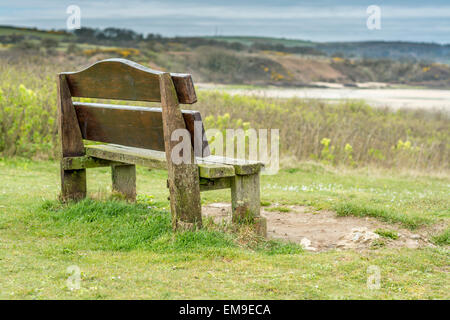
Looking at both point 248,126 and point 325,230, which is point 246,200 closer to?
point 325,230

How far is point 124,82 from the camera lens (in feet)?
17.1

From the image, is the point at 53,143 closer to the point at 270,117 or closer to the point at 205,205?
the point at 205,205

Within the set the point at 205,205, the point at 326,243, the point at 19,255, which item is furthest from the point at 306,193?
the point at 19,255

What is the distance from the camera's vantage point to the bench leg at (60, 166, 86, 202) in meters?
6.32

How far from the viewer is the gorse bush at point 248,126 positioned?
38.1 feet

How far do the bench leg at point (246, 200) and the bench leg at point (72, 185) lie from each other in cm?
205

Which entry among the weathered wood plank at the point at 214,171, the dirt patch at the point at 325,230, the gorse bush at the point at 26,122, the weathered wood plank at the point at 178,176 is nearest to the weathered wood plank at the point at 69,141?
the dirt patch at the point at 325,230

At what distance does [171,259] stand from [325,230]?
7.54 ft

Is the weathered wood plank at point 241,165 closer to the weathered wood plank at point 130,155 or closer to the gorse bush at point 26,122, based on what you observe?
the weathered wood plank at point 130,155

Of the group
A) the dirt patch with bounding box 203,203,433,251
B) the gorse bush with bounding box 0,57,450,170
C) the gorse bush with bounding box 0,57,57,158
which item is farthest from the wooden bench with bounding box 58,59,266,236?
the gorse bush with bounding box 0,57,450,170

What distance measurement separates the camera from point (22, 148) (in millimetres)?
11492

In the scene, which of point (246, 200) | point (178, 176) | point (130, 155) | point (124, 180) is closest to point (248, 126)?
point (124, 180)

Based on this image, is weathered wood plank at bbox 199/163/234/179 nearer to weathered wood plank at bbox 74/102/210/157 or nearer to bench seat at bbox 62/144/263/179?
bench seat at bbox 62/144/263/179

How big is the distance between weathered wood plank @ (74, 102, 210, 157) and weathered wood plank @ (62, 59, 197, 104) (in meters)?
0.17
